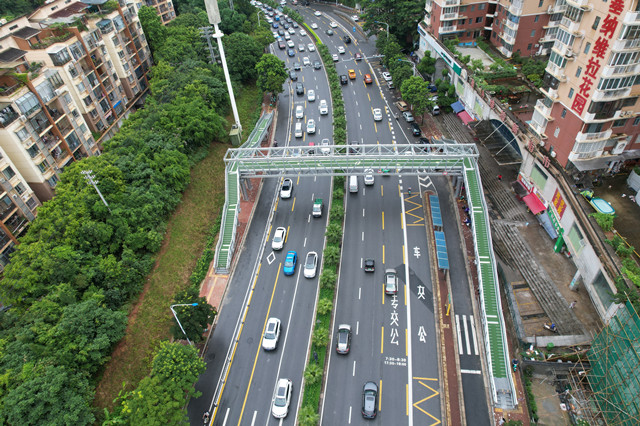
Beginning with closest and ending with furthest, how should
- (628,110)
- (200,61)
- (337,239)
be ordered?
(628,110), (337,239), (200,61)

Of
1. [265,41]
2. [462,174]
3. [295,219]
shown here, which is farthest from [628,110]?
[265,41]

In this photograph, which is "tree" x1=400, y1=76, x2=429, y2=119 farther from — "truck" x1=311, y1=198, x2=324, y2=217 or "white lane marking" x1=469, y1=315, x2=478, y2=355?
"white lane marking" x1=469, y1=315, x2=478, y2=355

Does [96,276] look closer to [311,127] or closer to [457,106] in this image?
[311,127]

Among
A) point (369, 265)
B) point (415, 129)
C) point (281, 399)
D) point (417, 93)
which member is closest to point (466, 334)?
point (369, 265)

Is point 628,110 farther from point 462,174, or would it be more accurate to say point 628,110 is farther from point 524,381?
point 524,381

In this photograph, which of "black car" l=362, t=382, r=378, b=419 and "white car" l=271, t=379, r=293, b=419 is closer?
"black car" l=362, t=382, r=378, b=419

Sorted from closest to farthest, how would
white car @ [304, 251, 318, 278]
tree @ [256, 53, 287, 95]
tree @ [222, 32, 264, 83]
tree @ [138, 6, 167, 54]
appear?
white car @ [304, 251, 318, 278] < tree @ [256, 53, 287, 95] < tree @ [222, 32, 264, 83] < tree @ [138, 6, 167, 54]

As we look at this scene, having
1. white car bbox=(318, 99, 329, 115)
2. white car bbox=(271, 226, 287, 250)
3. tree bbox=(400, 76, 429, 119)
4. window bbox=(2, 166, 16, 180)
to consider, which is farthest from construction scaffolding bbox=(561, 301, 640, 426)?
window bbox=(2, 166, 16, 180)
